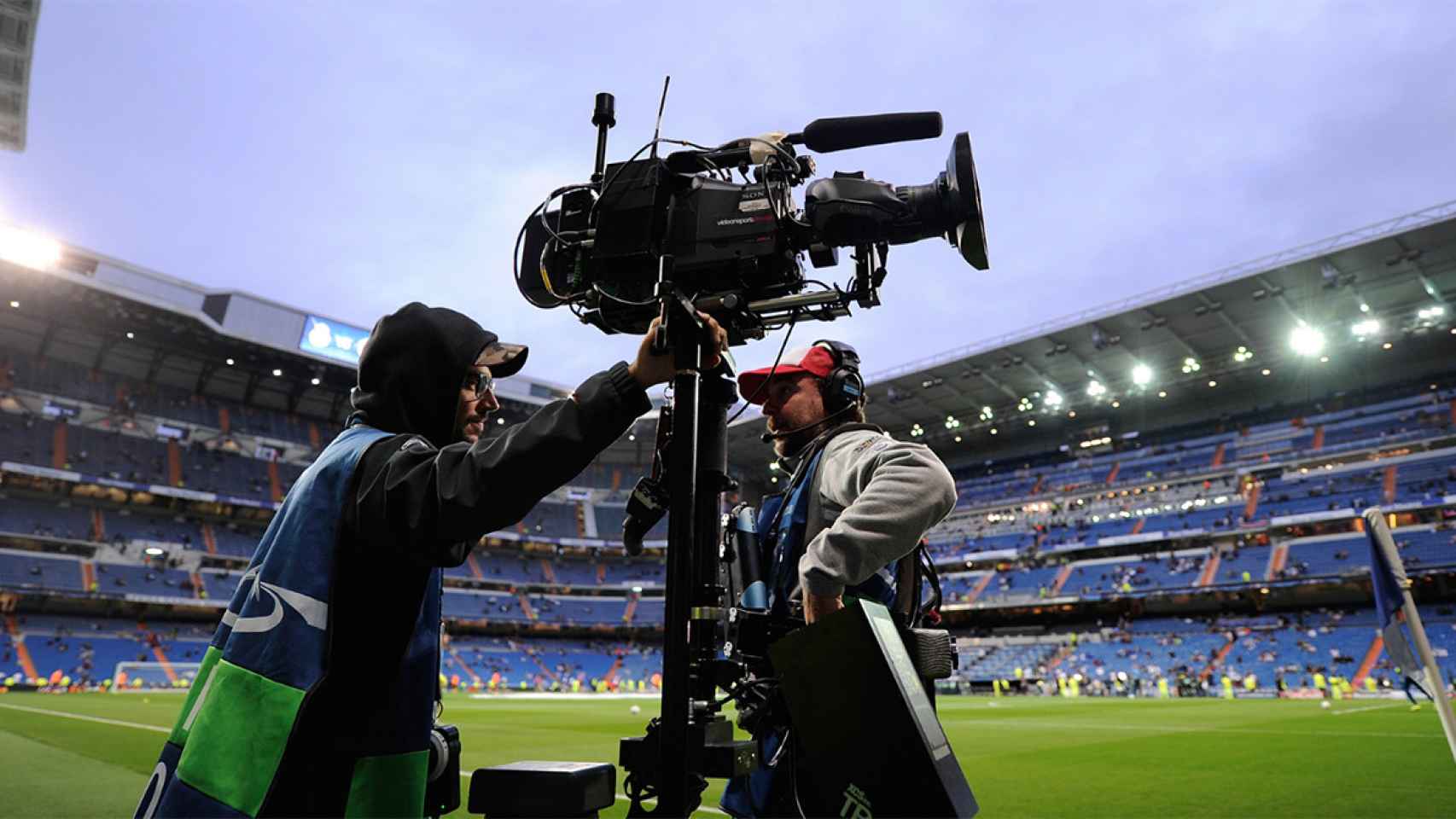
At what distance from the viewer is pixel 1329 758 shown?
7449 mm

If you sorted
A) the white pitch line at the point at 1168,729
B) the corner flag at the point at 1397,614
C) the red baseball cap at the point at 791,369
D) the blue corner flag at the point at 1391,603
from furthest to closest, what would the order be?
the white pitch line at the point at 1168,729
the blue corner flag at the point at 1391,603
the corner flag at the point at 1397,614
the red baseball cap at the point at 791,369

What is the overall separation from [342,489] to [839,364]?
1690mm

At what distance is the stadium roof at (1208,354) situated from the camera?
1078 inches

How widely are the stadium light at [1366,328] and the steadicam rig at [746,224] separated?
37.6 metres

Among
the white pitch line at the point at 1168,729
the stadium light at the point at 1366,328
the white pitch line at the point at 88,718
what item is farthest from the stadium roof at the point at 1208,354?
the white pitch line at the point at 88,718

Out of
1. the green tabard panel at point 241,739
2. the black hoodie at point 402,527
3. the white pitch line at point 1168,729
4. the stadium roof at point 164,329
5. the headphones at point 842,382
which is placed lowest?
the white pitch line at point 1168,729

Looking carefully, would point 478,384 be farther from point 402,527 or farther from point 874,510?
point 874,510

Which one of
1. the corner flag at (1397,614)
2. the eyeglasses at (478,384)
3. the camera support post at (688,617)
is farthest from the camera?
the corner flag at (1397,614)

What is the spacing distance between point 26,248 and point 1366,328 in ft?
174

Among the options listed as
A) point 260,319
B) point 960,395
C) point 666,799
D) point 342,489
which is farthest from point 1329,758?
point 260,319

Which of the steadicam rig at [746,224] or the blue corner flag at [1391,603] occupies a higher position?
the steadicam rig at [746,224]

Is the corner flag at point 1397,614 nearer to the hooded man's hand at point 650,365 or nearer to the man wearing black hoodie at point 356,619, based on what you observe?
the hooded man's hand at point 650,365

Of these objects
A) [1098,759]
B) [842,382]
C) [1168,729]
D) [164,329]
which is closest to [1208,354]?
[1168,729]

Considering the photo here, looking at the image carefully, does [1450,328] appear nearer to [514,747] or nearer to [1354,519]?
[1354,519]
